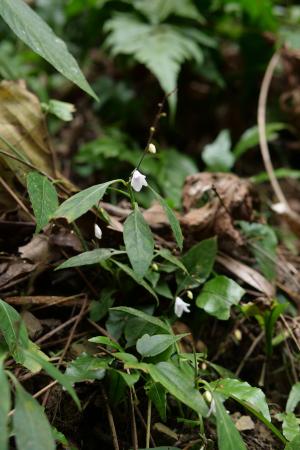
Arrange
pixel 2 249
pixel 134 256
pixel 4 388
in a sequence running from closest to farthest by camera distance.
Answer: pixel 4 388 → pixel 134 256 → pixel 2 249

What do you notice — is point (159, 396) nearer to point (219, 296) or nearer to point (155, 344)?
point (155, 344)

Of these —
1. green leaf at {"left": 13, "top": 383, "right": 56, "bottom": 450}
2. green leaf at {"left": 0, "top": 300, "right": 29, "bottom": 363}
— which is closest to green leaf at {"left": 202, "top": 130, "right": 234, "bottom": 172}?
green leaf at {"left": 0, "top": 300, "right": 29, "bottom": 363}

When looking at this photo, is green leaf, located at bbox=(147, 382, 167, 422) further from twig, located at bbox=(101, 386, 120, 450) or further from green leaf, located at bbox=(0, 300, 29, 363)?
green leaf, located at bbox=(0, 300, 29, 363)

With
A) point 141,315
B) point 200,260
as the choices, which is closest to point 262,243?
point 200,260

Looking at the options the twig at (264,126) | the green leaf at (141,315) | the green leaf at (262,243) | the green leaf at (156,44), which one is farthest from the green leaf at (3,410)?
the green leaf at (156,44)

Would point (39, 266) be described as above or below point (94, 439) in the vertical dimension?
above

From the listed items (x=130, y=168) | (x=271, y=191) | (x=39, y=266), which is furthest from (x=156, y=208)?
(x=271, y=191)

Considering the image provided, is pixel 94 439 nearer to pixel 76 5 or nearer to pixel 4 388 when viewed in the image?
pixel 4 388
